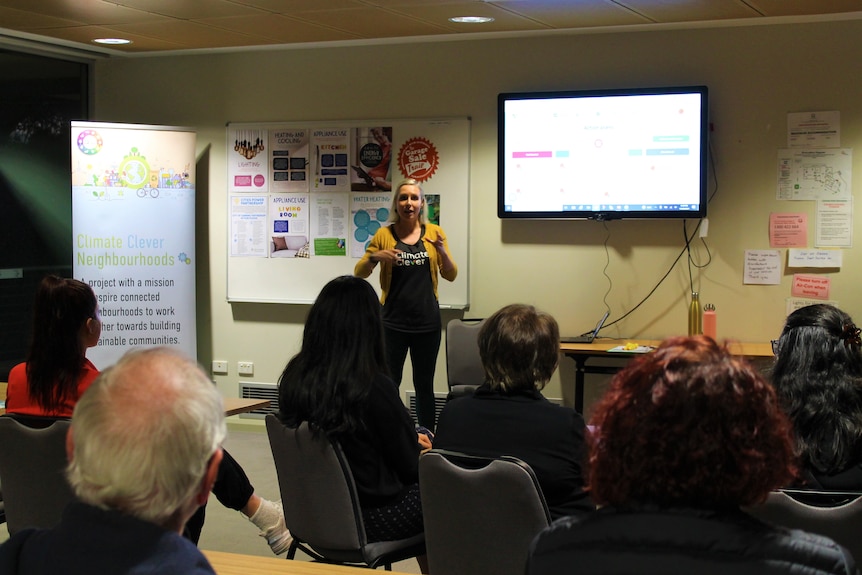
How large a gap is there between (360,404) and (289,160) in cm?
379

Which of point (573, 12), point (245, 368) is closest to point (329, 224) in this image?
point (245, 368)

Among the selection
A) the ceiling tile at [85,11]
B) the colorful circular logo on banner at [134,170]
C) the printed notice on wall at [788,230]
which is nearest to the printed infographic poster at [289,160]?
the colorful circular logo on banner at [134,170]

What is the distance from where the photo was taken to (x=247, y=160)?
6.42 m

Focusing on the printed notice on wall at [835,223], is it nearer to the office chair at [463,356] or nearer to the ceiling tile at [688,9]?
the ceiling tile at [688,9]

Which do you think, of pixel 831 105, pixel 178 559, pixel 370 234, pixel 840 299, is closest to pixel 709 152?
pixel 831 105

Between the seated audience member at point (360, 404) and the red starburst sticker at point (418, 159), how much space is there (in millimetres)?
3140

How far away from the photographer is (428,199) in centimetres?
600

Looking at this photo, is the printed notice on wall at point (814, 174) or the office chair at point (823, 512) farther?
the printed notice on wall at point (814, 174)

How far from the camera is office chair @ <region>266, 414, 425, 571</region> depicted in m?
2.77

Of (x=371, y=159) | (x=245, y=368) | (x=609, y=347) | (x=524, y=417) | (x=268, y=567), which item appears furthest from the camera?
(x=245, y=368)

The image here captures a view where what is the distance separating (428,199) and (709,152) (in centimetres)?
175

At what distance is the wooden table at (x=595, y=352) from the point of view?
521 centimetres

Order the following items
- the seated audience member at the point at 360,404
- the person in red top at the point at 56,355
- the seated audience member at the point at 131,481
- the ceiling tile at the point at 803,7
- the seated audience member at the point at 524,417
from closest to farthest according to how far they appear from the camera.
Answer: the seated audience member at the point at 131,481, the seated audience member at the point at 524,417, the seated audience member at the point at 360,404, the person in red top at the point at 56,355, the ceiling tile at the point at 803,7

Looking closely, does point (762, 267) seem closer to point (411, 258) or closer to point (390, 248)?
point (411, 258)
